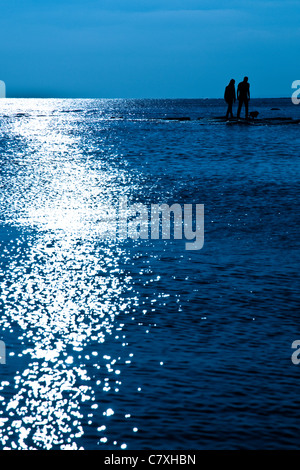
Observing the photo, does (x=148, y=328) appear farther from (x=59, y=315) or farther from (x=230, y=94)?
(x=230, y=94)

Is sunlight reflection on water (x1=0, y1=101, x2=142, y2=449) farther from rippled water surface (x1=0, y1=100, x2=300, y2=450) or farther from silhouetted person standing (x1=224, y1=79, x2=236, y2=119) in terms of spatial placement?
silhouetted person standing (x1=224, y1=79, x2=236, y2=119)

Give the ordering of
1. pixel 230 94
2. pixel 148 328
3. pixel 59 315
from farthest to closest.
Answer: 1. pixel 230 94
2. pixel 59 315
3. pixel 148 328

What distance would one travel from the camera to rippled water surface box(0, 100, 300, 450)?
5.34 metres

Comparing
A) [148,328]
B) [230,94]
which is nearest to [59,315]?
[148,328]

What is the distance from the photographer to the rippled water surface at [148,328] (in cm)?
534

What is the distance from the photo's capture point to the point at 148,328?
24.3ft

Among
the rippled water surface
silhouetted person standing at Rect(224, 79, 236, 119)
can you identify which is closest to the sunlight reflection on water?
the rippled water surface

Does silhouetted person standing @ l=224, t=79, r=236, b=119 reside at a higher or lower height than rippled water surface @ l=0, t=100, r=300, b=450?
higher

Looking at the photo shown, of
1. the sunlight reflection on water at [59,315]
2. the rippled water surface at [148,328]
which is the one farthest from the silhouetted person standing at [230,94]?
the sunlight reflection on water at [59,315]

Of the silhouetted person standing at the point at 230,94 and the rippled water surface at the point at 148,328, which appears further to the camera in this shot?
the silhouetted person standing at the point at 230,94

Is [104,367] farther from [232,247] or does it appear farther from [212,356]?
[232,247]

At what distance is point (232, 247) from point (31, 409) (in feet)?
19.5

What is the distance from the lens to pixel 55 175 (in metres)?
21.4

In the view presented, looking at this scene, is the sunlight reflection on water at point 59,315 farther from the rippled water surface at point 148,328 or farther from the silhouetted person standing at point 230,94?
the silhouetted person standing at point 230,94
